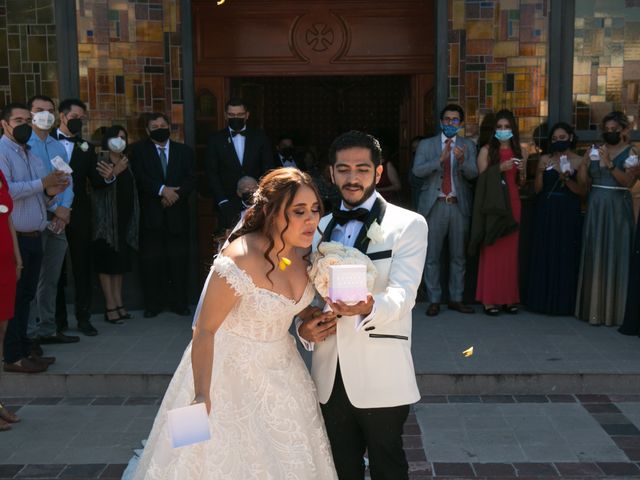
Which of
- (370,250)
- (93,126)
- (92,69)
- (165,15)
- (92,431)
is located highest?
(165,15)

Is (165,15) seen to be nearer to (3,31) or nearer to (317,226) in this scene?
(3,31)

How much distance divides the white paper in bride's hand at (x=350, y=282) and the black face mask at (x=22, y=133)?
404 cm

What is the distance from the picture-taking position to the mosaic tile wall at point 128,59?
8602 mm

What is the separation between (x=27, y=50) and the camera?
8.65 metres

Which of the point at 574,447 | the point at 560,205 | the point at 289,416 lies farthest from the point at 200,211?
the point at 289,416

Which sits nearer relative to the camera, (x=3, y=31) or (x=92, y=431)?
(x=92, y=431)

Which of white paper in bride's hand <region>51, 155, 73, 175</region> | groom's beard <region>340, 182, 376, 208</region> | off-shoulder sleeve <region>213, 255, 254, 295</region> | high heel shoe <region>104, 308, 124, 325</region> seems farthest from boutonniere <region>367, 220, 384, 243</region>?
high heel shoe <region>104, 308, 124, 325</region>

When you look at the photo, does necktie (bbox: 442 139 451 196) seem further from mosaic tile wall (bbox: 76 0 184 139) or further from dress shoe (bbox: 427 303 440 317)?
mosaic tile wall (bbox: 76 0 184 139)

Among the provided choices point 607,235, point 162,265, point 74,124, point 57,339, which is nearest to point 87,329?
point 57,339

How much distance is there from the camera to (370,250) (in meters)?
3.72

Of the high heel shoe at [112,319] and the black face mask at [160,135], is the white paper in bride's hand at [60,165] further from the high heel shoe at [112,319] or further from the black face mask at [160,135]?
the high heel shoe at [112,319]

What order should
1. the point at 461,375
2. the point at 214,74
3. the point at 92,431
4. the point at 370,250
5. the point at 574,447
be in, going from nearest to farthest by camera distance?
1. the point at 370,250
2. the point at 574,447
3. the point at 92,431
4. the point at 461,375
5. the point at 214,74

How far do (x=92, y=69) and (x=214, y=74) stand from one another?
129cm

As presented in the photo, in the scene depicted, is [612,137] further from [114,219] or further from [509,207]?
[114,219]
